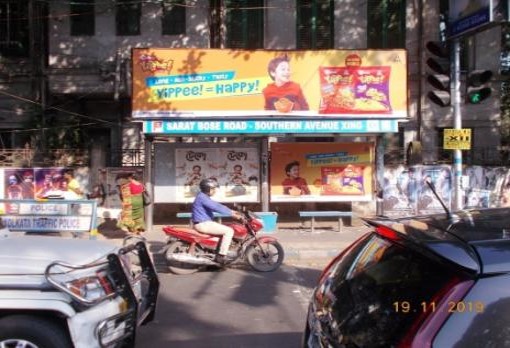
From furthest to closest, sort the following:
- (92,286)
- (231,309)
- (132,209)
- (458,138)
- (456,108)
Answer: (132,209)
(458,138)
(456,108)
(231,309)
(92,286)

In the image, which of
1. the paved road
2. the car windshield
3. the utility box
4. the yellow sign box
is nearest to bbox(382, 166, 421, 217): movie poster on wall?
the utility box

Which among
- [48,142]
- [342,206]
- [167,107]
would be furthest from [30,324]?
[48,142]

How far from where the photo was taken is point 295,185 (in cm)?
1548

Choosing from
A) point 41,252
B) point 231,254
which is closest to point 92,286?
point 41,252

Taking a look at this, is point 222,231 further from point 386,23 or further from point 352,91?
point 386,23

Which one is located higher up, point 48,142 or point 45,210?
point 48,142

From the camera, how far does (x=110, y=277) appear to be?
4.53m

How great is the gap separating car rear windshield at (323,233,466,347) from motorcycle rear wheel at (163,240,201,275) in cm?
647

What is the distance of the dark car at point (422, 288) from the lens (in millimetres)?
2410

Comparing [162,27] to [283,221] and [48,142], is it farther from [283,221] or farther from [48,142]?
[283,221]

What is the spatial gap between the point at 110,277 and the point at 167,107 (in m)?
10.3

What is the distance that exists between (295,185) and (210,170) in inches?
86.1

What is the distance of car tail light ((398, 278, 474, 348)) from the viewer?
95.0 inches
